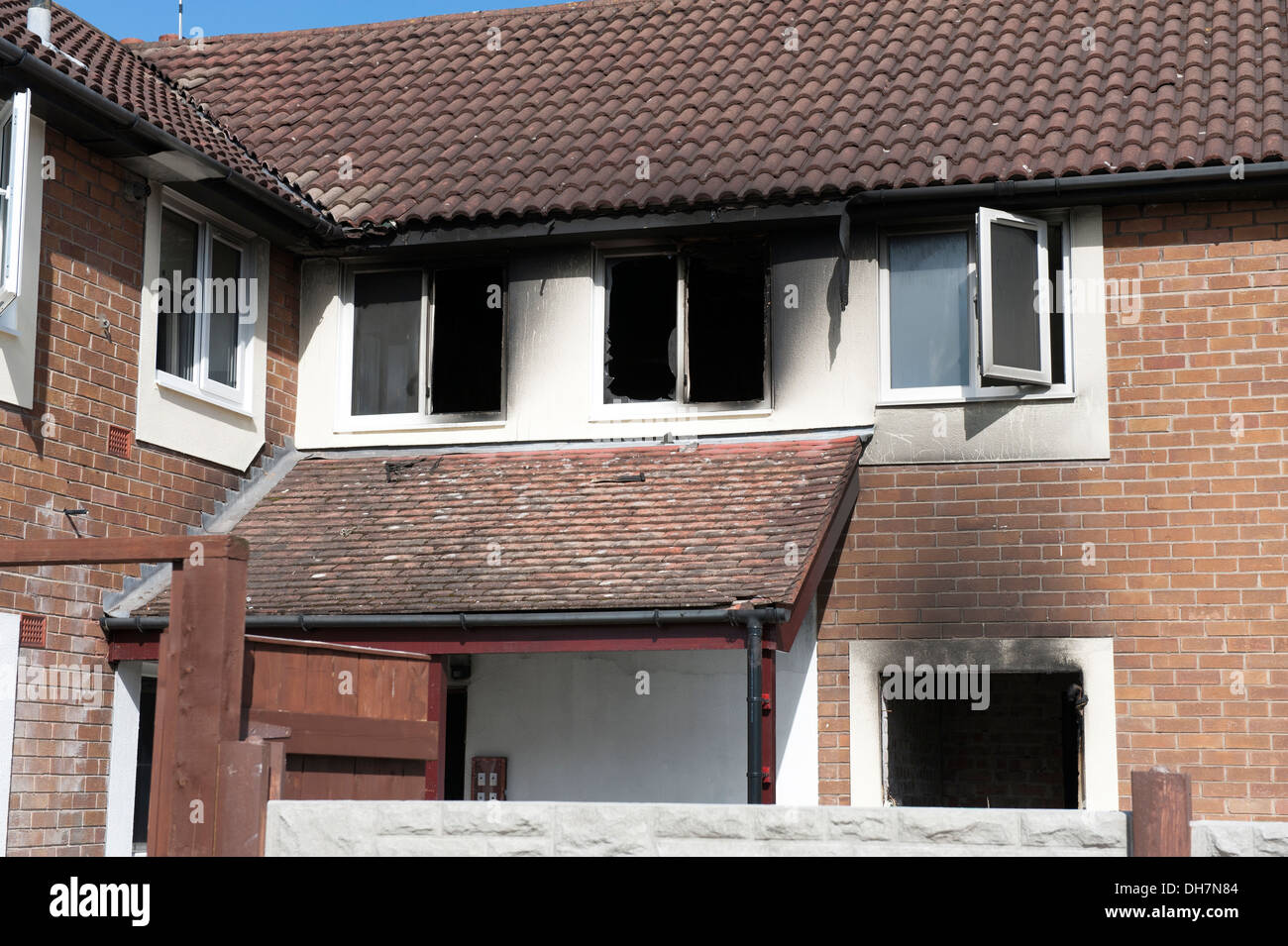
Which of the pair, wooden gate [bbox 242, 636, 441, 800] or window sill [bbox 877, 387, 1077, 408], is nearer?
wooden gate [bbox 242, 636, 441, 800]

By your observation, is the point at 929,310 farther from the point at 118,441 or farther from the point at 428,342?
the point at 118,441

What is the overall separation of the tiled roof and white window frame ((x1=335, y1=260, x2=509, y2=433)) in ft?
2.85

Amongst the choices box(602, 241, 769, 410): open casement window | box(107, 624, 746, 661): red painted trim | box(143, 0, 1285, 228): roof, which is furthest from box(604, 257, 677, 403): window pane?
box(107, 624, 746, 661): red painted trim

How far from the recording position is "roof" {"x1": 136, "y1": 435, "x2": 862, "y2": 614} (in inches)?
435

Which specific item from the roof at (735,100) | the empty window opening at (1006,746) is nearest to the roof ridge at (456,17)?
the roof at (735,100)

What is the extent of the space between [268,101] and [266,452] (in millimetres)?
4004

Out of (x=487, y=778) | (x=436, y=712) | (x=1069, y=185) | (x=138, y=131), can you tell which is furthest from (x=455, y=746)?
(x=1069, y=185)

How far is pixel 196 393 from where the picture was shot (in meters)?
12.5

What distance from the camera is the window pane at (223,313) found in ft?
42.3

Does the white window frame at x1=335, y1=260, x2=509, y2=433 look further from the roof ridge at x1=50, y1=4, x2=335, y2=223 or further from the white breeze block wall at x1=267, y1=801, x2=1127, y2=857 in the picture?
the white breeze block wall at x1=267, y1=801, x2=1127, y2=857

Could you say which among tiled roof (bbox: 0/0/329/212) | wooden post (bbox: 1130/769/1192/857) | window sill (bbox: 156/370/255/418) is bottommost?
wooden post (bbox: 1130/769/1192/857)

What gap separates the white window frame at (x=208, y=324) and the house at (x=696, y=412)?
1.5 inches

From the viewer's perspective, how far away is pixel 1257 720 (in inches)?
438
